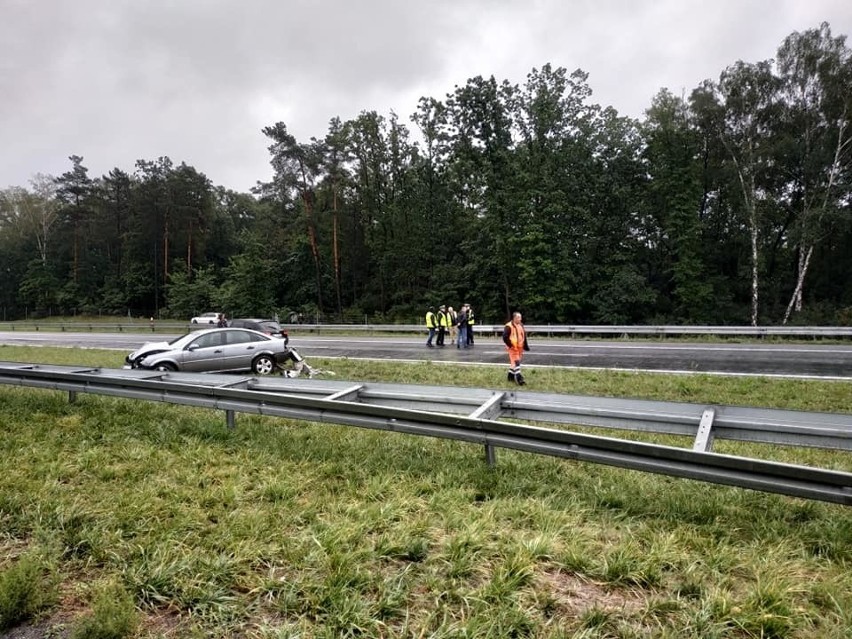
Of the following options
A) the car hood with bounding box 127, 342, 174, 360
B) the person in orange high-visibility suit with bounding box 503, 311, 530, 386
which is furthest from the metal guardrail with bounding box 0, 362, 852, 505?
the car hood with bounding box 127, 342, 174, 360

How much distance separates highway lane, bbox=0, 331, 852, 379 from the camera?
11.5m

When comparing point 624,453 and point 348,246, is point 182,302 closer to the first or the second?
point 348,246

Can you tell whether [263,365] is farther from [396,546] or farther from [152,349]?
[396,546]

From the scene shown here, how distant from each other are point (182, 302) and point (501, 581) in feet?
169

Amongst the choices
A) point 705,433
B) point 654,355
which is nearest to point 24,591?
point 705,433

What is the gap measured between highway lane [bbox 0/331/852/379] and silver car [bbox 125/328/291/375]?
407 cm

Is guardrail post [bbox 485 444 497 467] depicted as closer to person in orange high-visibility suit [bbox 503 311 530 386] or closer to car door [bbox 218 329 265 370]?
person in orange high-visibility suit [bbox 503 311 530 386]

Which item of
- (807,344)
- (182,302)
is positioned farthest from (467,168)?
(182,302)

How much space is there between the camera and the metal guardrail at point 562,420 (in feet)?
9.25

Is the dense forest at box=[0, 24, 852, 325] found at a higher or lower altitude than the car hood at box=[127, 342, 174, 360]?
higher

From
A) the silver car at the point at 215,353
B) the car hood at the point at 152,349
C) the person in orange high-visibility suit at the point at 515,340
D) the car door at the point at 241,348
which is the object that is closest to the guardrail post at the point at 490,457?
the person in orange high-visibility suit at the point at 515,340

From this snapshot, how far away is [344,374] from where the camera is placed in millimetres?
12438

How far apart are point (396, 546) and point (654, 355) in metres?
13.3

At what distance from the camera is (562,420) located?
4.31 metres
